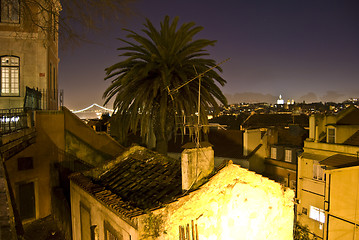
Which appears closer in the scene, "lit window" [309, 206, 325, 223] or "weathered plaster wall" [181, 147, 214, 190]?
"weathered plaster wall" [181, 147, 214, 190]

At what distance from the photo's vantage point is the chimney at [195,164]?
6176 millimetres

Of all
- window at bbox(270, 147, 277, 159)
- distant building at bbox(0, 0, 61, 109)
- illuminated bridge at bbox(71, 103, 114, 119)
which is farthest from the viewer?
illuminated bridge at bbox(71, 103, 114, 119)

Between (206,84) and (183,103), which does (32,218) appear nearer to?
(183,103)

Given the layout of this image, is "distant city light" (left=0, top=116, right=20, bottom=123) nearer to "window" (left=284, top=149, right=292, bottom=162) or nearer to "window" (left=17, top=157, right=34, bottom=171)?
"window" (left=17, top=157, right=34, bottom=171)

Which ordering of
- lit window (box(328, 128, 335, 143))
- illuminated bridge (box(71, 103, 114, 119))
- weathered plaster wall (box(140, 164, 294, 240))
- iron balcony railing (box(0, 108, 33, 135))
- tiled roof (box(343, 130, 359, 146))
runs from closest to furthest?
weathered plaster wall (box(140, 164, 294, 240)) → iron balcony railing (box(0, 108, 33, 135)) → tiled roof (box(343, 130, 359, 146)) → lit window (box(328, 128, 335, 143)) → illuminated bridge (box(71, 103, 114, 119))

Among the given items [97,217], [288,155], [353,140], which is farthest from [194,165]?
[288,155]

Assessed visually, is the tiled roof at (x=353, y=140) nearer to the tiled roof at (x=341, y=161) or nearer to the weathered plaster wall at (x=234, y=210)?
the tiled roof at (x=341, y=161)

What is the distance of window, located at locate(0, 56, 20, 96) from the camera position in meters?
16.6

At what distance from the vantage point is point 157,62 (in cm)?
1210

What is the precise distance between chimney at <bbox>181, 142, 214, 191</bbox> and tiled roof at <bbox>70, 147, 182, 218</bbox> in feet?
1.66

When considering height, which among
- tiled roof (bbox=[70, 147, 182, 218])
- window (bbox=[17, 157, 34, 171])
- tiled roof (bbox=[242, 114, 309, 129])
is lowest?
window (bbox=[17, 157, 34, 171])

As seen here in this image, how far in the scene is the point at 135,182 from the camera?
25.7ft

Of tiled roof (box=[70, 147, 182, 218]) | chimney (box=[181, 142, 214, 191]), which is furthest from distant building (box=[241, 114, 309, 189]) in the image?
chimney (box=[181, 142, 214, 191])

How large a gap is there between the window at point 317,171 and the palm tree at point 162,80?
13.4 m
